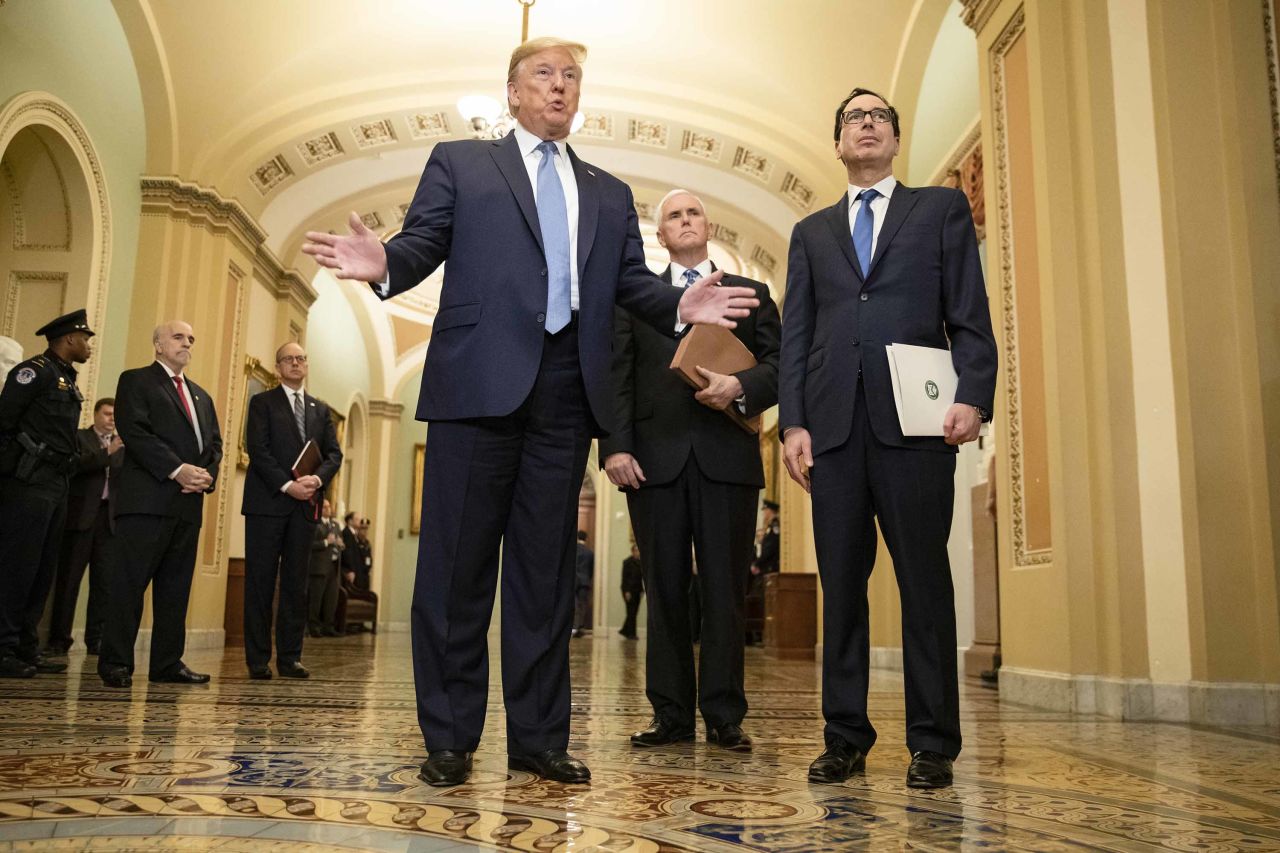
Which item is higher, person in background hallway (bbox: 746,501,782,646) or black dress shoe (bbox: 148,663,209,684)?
person in background hallway (bbox: 746,501,782,646)

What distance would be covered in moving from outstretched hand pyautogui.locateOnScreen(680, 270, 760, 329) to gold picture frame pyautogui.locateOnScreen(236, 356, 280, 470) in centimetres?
809

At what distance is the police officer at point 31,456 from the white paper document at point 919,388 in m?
4.12

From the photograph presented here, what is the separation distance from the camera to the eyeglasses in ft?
8.18

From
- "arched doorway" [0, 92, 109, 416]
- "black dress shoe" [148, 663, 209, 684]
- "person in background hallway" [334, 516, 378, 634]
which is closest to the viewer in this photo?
"black dress shoe" [148, 663, 209, 684]

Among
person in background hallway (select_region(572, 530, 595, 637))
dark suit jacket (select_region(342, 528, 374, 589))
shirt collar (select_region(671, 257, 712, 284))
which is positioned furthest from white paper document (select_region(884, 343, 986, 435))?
person in background hallway (select_region(572, 530, 595, 637))

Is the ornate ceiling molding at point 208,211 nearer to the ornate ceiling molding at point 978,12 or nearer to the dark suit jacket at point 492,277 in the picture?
the ornate ceiling molding at point 978,12

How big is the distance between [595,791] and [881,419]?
1.01 meters

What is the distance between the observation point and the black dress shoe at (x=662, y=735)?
2.80 metres

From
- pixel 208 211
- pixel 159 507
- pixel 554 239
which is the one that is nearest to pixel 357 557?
pixel 208 211

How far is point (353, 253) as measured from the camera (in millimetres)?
2068

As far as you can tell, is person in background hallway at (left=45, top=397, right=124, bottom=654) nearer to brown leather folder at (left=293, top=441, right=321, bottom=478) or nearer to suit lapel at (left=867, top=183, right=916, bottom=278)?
brown leather folder at (left=293, top=441, right=321, bottom=478)

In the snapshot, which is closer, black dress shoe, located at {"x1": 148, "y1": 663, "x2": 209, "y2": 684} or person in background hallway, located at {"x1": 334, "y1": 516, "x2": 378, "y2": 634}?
black dress shoe, located at {"x1": 148, "y1": 663, "x2": 209, "y2": 684}

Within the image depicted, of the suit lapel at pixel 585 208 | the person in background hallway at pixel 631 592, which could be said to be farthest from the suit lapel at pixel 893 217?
the person in background hallway at pixel 631 592

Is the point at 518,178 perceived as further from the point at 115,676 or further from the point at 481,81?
the point at 481,81
